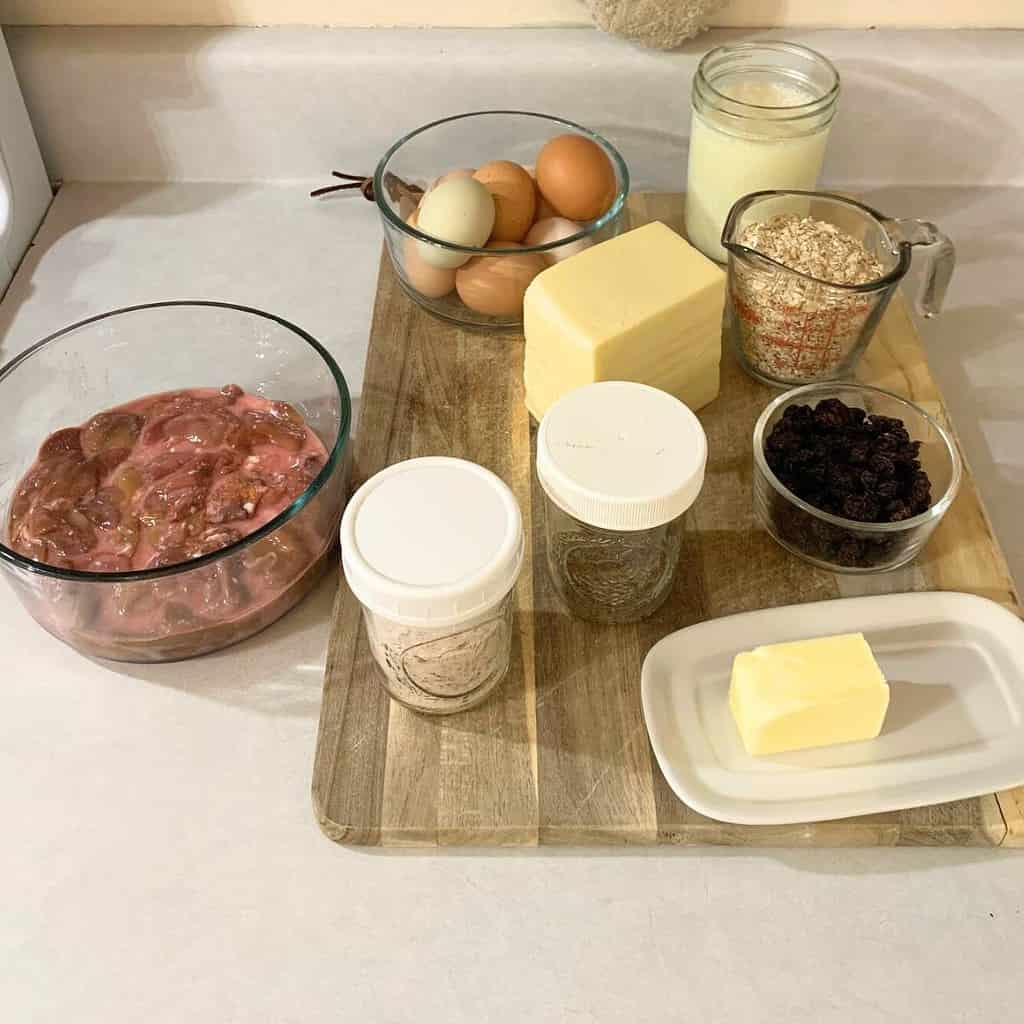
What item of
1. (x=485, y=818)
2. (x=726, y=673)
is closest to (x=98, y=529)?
(x=485, y=818)

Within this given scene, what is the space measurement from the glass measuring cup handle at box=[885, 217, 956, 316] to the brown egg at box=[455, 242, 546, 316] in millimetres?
331

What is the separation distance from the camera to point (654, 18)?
1.09 meters

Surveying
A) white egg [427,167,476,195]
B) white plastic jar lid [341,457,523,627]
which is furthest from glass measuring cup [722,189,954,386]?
white plastic jar lid [341,457,523,627]

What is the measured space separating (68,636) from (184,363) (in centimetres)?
30

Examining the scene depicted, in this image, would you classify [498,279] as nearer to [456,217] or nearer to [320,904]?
[456,217]

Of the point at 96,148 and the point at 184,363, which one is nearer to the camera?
the point at 184,363

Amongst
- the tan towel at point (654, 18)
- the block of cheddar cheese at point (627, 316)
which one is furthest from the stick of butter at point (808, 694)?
the tan towel at point (654, 18)

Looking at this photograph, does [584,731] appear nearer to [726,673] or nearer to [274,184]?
[726,673]

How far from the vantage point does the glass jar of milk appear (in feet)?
3.35

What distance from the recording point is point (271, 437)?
90 centimetres

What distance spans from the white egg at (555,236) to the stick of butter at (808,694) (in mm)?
448

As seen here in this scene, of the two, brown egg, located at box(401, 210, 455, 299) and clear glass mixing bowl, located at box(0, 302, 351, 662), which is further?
brown egg, located at box(401, 210, 455, 299)

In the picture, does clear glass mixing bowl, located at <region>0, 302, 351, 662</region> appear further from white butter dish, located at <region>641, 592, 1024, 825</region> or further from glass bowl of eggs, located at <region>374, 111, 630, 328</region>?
white butter dish, located at <region>641, 592, 1024, 825</region>

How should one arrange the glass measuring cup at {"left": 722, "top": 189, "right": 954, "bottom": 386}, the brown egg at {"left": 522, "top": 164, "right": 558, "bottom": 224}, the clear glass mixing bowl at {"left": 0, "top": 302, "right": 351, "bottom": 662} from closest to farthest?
the clear glass mixing bowl at {"left": 0, "top": 302, "right": 351, "bottom": 662} → the glass measuring cup at {"left": 722, "top": 189, "right": 954, "bottom": 386} → the brown egg at {"left": 522, "top": 164, "right": 558, "bottom": 224}
